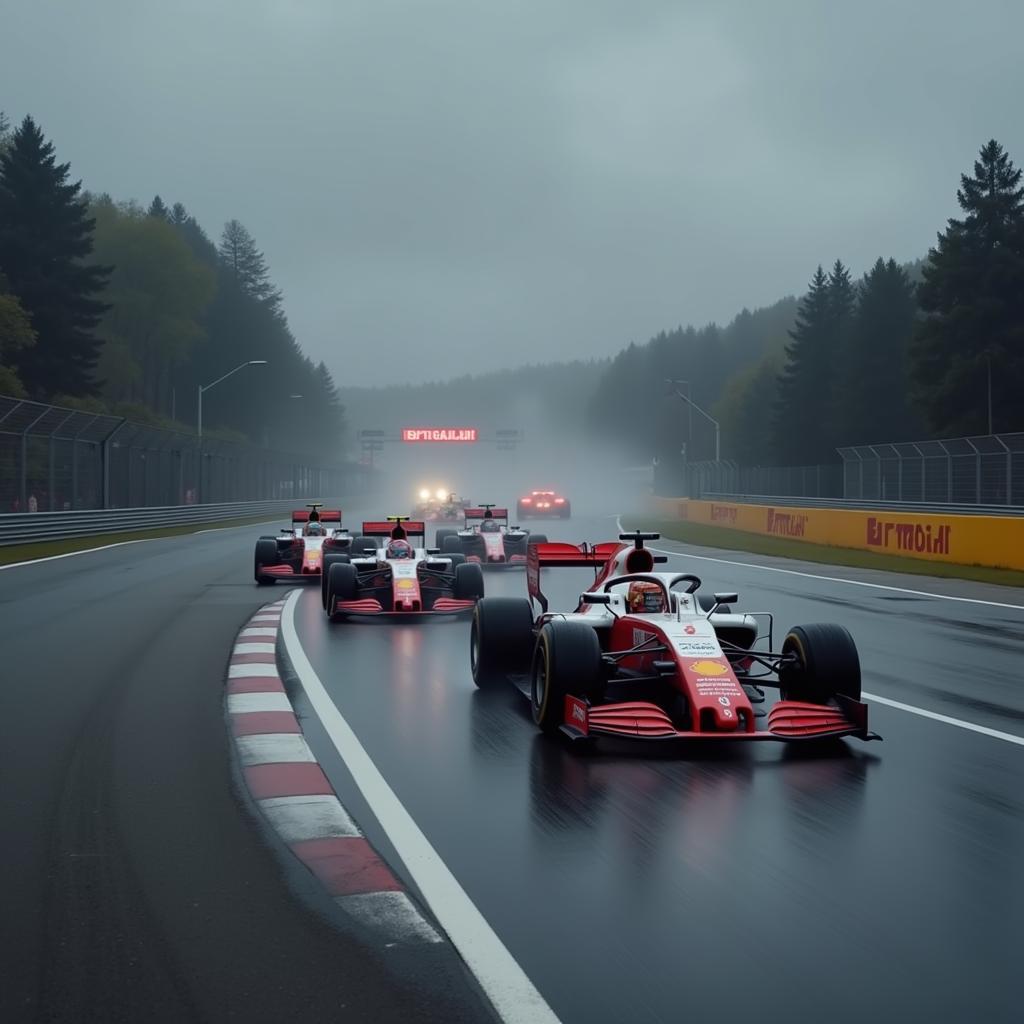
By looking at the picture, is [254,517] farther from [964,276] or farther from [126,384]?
[126,384]

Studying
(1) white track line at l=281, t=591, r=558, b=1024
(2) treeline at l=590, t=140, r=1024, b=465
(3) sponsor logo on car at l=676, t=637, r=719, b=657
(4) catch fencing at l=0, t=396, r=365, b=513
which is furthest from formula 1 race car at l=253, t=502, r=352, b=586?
(2) treeline at l=590, t=140, r=1024, b=465

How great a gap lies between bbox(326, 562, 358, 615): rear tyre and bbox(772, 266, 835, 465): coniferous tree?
74.6 m

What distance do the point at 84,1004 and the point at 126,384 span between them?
90.7 m

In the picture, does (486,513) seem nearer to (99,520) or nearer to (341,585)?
(341,585)

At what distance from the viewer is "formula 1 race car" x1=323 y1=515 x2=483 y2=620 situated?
14.2 metres

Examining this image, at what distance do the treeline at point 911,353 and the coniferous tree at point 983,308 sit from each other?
5 cm

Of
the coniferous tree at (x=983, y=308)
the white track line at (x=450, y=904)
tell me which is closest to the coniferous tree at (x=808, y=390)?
the coniferous tree at (x=983, y=308)

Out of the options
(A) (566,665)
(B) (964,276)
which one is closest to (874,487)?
(B) (964,276)

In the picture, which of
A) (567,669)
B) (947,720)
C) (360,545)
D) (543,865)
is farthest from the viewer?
(360,545)

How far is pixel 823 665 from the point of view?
7.52 metres

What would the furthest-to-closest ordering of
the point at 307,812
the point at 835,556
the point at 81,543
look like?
the point at 81,543
the point at 835,556
the point at 307,812

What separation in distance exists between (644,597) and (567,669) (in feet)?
4.09

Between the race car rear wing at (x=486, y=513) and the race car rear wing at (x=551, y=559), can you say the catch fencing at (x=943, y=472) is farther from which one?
the race car rear wing at (x=551, y=559)

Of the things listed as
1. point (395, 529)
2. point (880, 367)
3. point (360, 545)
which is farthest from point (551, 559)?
point (880, 367)
